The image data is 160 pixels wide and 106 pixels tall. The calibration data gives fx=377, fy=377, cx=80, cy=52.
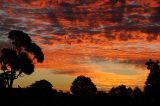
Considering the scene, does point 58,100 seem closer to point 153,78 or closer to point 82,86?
point 153,78

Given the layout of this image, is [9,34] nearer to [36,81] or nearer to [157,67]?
[36,81]

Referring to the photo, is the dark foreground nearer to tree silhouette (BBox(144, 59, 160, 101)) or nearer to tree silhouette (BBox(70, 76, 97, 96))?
tree silhouette (BBox(144, 59, 160, 101))

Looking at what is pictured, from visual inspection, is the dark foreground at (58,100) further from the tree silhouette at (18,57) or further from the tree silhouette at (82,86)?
the tree silhouette at (82,86)

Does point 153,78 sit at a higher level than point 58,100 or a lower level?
higher

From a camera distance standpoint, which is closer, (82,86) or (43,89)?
(43,89)

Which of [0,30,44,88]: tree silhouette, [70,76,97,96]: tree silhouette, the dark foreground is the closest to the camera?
the dark foreground

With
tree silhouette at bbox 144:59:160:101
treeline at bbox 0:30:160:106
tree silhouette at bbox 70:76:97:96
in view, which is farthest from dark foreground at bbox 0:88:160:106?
tree silhouette at bbox 70:76:97:96

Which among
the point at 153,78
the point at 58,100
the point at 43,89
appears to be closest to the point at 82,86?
the point at 153,78

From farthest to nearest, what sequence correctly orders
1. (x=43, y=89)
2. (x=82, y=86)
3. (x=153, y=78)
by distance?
(x=82, y=86) < (x=153, y=78) < (x=43, y=89)

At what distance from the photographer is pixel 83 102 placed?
44.6 meters

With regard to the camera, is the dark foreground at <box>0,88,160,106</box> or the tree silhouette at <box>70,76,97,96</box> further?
the tree silhouette at <box>70,76,97,96</box>

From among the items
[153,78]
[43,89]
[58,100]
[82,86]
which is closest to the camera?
[58,100]

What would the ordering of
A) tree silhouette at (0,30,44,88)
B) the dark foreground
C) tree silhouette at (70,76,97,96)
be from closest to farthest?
the dark foreground, tree silhouette at (0,30,44,88), tree silhouette at (70,76,97,96)

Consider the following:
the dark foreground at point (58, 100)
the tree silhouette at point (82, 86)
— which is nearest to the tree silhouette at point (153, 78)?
the tree silhouette at point (82, 86)
